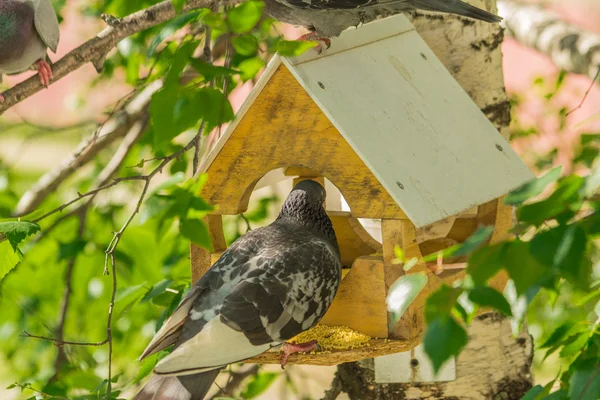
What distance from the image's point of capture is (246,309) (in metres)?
1.91

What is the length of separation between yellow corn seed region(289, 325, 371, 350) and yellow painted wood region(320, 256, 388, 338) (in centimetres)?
2

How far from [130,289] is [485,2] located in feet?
5.23

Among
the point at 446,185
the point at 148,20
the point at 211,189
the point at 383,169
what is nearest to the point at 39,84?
the point at 148,20

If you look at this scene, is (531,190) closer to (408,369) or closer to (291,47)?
(291,47)

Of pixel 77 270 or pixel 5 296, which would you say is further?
pixel 77 270

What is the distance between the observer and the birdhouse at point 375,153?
204 cm

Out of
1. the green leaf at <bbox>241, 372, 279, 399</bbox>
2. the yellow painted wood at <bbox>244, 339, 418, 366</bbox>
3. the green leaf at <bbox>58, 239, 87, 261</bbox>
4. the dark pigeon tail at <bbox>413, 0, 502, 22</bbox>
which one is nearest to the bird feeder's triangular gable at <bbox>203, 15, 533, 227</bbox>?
the dark pigeon tail at <bbox>413, 0, 502, 22</bbox>

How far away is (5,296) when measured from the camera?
356cm

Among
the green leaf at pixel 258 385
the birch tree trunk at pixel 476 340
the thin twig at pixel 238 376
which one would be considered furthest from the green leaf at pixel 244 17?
the thin twig at pixel 238 376

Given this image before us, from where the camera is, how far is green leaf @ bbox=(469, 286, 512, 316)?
1.10 metres

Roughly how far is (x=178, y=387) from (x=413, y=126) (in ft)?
3.13

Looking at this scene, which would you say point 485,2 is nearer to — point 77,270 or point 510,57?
point 77,270

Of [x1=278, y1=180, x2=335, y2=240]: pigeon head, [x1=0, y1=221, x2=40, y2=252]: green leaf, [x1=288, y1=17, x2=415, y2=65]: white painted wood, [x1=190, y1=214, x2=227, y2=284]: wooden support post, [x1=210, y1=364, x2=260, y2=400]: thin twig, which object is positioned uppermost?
[x1=0, y1=221, x2=40, y2=252]: green leaf

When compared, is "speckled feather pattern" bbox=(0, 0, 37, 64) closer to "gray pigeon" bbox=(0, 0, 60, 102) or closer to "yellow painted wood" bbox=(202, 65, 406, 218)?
"gray pigeon" bbox=(0, 0, 60, 102)
